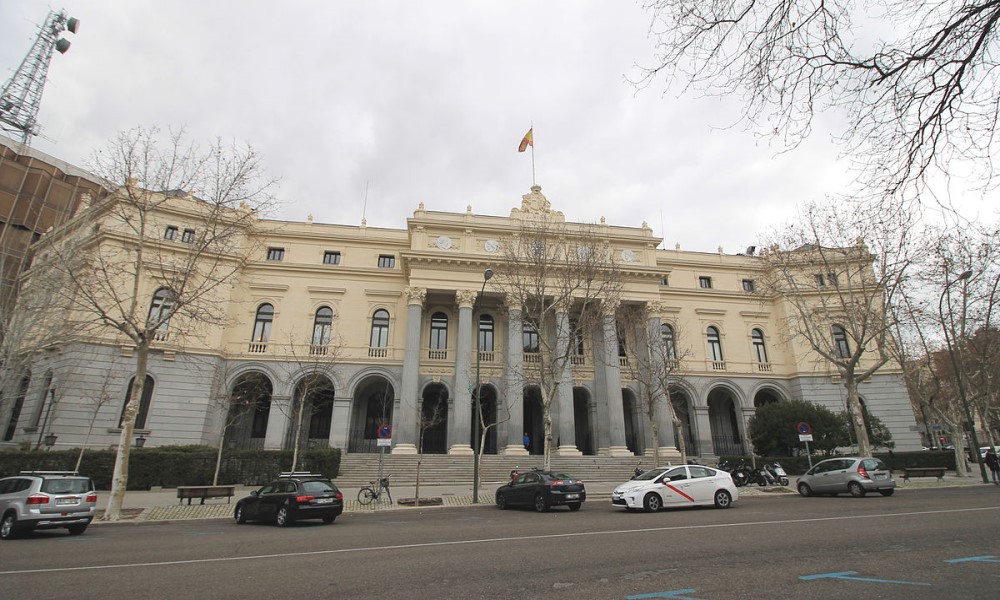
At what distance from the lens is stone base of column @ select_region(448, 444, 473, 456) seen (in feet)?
84.9

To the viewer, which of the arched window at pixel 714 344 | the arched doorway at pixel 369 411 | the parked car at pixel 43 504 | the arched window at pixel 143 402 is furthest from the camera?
the arched window at pixel 714 344

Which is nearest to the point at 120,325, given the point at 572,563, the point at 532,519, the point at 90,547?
the point at 90,547

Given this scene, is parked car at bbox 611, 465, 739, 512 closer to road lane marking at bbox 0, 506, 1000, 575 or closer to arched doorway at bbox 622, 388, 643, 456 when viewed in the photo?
road lane marking at bbox 0, 506, 1000, 575

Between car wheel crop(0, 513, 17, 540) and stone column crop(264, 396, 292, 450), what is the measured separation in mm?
16540

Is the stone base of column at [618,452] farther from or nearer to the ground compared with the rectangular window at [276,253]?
nearer to the ground

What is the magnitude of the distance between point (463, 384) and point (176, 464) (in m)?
14.1

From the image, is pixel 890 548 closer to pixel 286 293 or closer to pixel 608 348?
pixel 608 348

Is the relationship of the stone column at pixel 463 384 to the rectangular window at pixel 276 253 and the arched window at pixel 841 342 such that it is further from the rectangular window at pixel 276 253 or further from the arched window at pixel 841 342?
the arched window at pixel 841 342

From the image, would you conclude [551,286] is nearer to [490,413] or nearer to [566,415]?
[566,415]

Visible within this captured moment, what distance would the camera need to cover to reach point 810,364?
34094mm

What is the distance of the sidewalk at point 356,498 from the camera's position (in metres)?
14.7

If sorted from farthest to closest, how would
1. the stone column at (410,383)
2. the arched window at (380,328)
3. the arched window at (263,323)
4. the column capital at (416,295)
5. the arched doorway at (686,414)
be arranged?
1. the arched doorway at (686,414)
2. the arched window at (380,328)
3. the arched window at (263,323)
4. the column capital at (416,295)
5. the stone column at (410,383)

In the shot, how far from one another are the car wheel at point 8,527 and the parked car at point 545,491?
492 inches

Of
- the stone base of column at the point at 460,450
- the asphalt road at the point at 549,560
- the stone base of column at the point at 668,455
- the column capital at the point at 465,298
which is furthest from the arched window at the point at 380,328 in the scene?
the asphalt road at the point at 549,560
